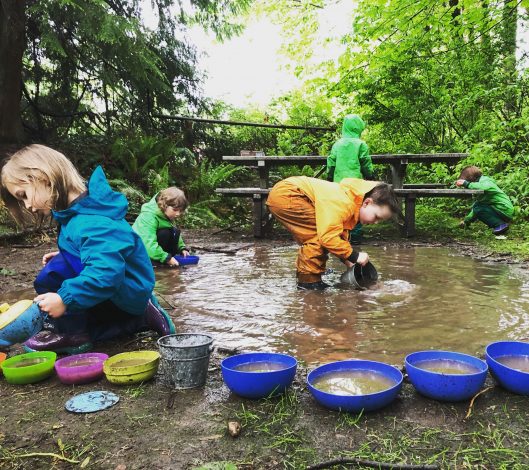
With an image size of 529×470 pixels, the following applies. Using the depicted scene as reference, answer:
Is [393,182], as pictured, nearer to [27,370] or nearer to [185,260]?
[185,260]

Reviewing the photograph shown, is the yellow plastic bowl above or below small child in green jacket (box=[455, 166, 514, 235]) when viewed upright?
below

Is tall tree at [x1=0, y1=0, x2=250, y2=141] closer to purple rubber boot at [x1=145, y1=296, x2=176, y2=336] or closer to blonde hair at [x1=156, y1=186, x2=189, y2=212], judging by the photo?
blonde hair at [x1=156, y1=186, x2=189, y2=212]

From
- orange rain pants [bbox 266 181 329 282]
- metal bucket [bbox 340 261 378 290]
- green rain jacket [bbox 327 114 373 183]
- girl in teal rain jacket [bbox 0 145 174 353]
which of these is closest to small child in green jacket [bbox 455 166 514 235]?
green rain jacket [bbox 327 114 373 183]

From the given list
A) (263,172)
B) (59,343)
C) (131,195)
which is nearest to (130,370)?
(59,343)

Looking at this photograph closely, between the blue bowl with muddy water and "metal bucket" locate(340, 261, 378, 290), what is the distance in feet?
8.34

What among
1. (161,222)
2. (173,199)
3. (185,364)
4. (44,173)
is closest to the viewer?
(185,364)

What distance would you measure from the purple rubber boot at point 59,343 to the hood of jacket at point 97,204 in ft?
2.12

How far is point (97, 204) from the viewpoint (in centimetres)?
230

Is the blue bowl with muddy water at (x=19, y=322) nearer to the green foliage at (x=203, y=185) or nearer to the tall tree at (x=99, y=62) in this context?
the tall tree at (x=99, y=62)

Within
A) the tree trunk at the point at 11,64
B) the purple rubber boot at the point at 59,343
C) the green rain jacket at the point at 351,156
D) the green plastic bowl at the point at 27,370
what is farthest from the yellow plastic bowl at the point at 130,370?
the tree trunk at the point at 11,64

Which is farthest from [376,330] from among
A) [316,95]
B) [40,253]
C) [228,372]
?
[316,95]

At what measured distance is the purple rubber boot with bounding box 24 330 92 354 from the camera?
2463 millimetres

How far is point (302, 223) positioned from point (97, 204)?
7.51 feet

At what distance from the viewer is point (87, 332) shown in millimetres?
2555
